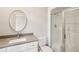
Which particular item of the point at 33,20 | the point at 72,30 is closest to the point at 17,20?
the point at 33,20

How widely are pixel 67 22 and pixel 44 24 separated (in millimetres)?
935

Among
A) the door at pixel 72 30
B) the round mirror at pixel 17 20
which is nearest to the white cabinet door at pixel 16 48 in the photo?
the round mirror at pixel 17 20

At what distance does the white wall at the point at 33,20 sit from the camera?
177 cm

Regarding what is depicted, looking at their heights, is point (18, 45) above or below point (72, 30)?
below

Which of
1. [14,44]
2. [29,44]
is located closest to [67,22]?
[29,44]

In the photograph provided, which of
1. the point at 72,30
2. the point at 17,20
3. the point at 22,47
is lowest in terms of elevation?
the point at 22,47

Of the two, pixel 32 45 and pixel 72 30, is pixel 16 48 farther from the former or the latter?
pixel 72 30

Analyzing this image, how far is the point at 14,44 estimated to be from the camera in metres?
1.40

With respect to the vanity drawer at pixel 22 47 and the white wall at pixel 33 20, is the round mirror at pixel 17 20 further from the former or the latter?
the vanity drawer at pixel 22 47

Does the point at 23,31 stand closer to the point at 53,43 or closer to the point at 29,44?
the point at 29,44

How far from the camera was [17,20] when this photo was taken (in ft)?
6.29

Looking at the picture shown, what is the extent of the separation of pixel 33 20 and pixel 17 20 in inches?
17.7

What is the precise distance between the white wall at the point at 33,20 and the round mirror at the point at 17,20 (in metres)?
0.09

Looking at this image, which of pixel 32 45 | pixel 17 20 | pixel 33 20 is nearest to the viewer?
pixel 32 45
